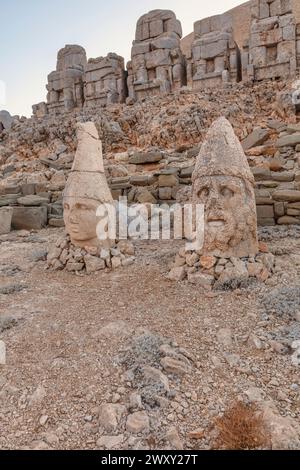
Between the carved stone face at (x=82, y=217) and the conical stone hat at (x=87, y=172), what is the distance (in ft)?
0.34

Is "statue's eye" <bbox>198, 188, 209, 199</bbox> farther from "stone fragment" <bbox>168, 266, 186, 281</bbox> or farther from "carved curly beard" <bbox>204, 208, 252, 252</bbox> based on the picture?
"stone fragment" <bbox>168, 266, 186, 281</bbox>

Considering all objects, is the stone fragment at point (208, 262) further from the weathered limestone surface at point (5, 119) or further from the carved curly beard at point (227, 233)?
the weathered limestone surface at point (5, 119)

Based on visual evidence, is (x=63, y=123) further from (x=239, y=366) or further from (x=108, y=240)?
(x=239, y=366)

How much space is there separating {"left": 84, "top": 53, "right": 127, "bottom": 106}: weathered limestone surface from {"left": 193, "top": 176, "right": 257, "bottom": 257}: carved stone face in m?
17.9

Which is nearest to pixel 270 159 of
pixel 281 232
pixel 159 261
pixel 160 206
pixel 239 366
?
pixel 160 206

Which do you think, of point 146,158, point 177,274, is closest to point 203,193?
point 177,274

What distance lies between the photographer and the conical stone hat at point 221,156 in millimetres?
4648

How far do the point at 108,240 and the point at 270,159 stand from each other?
22.9 feet

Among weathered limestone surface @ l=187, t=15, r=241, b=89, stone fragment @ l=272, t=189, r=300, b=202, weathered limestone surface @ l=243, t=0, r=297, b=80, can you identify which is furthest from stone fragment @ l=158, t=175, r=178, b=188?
weathered limestone surface @ l=243, t=0, r=297, b=80

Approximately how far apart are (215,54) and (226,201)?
622 inches

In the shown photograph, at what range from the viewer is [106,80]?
68.8ft

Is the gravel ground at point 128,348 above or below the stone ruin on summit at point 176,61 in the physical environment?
below

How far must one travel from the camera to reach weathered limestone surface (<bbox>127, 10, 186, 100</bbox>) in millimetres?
18953

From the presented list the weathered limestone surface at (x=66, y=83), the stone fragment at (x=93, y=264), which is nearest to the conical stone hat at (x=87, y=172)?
the stone fragment at (x=93, y=264)
